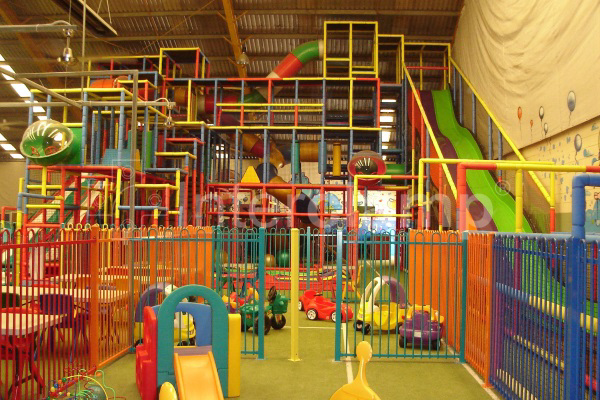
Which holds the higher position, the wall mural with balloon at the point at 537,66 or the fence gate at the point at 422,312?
the wall mural with balloon at the point at 537,66

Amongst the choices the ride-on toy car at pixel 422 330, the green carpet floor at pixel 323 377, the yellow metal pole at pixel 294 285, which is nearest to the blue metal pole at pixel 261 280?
the green carpet floor at pixel 323 377

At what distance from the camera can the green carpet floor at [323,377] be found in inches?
233

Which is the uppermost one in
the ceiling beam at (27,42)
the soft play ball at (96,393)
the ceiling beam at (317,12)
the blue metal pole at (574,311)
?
the ceiling beam at (317,12)

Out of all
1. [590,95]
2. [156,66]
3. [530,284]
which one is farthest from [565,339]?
[156,66]

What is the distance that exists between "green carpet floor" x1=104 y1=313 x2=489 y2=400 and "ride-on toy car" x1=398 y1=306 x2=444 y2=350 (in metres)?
0.45

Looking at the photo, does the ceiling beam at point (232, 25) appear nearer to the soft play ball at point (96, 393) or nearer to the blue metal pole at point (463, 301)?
the blue metal pole at point (463, 301)

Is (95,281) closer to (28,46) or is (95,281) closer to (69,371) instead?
(69,371)

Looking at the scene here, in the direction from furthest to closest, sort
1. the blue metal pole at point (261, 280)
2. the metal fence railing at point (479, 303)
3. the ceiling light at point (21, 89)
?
the ceiling light at point (21, 89), the blue metal pole at point (261, 280), the metal fence railing at point (479, 303)

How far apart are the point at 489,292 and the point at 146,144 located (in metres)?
10.2

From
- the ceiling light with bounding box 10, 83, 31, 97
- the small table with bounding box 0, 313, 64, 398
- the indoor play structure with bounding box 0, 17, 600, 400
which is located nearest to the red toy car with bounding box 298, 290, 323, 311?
the indoor play structure with bounding box 0, 17, 600, 400

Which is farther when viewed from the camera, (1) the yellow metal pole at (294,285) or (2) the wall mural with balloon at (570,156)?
(2) the wall mural with balloon at (570,156)

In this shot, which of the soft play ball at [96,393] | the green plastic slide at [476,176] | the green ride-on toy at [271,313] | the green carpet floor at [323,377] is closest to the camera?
the soft play ball at [96,393]

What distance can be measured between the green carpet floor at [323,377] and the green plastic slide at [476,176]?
16.5 feet

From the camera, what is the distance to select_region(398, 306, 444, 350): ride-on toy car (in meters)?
7.56
